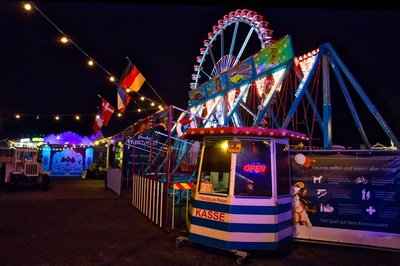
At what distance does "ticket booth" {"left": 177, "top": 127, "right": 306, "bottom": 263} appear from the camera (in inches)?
244

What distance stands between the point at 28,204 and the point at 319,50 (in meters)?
11.6

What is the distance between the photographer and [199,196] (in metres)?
6.79

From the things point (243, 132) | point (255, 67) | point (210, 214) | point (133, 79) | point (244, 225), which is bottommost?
point (244, 225)

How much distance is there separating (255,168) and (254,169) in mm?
28

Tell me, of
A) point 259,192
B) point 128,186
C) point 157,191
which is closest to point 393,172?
point 259,192

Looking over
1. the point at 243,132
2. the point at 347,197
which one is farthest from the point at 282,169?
the point at 347,197

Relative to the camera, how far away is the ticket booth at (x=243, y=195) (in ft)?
20.3

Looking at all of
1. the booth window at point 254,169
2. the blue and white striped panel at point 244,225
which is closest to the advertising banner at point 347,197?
the blue and white striped panel at point 244,225

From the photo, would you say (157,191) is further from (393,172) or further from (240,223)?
(393,172)

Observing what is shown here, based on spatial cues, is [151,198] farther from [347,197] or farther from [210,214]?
[347,197]

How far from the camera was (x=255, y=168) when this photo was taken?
21.3 feet

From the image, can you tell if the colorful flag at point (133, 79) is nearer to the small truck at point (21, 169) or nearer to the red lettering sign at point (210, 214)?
the red lettering sign at point (210, 214)

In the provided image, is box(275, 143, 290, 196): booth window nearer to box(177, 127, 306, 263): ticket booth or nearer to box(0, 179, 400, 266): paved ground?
box(177, 127, 306, 263): ticket booth

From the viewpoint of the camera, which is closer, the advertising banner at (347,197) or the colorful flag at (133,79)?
the advertising banner at (347,197)
